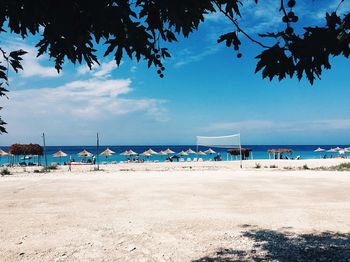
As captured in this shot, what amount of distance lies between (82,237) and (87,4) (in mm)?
6819

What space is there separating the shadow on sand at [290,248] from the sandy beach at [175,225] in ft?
0.06

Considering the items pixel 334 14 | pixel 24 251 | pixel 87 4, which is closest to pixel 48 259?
pixel 24 251

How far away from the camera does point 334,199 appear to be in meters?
13.9

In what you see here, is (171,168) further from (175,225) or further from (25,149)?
(175,225)

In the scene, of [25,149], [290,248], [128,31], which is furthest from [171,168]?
[128,31]

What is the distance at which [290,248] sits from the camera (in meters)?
7.62

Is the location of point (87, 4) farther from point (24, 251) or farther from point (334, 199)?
point (334, 199)

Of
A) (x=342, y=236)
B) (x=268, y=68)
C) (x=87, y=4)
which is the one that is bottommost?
(x=342, y=236)

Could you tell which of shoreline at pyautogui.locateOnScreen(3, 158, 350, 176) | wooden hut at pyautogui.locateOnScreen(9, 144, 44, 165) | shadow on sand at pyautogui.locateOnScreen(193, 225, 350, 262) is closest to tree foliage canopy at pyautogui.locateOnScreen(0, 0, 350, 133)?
shadow on sand at pyautogui.locateOnScreen(193, 225, 350, 262)

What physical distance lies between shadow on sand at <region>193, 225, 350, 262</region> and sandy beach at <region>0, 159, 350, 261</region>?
0.02 metres

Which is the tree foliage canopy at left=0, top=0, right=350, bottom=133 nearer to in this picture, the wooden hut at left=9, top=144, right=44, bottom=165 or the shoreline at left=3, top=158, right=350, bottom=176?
the shoreline at left=3, top=158, right=350, bottom=176

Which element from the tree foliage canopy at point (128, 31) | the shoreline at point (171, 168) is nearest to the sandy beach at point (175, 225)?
the tree foliage canopy at point (128, 31)

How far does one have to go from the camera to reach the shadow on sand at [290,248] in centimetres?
708

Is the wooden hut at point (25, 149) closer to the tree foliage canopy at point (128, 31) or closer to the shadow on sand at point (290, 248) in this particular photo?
the shadow on sand at point (290, 248)
